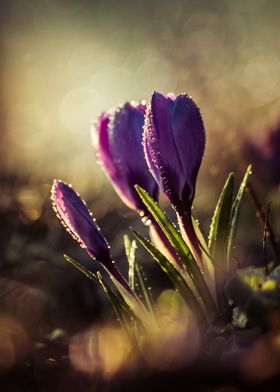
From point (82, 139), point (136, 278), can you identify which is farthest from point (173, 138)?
point (82, 139)

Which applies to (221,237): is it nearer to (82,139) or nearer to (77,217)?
(77,217)

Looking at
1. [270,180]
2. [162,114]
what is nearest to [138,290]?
[162,114]

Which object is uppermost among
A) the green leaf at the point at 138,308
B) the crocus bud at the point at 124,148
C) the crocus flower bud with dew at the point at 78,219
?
the crocus bud at the point at 124,148

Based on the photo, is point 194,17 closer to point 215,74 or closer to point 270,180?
point 215,74

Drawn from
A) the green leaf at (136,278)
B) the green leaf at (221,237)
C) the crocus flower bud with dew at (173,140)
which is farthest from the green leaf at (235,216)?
the green leaf at (136,278)

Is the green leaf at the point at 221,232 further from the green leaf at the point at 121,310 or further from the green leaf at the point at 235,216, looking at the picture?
the green leaf at the point at 121,310

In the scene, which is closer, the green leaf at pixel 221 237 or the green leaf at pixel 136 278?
the green leaf at pixel 221 237
